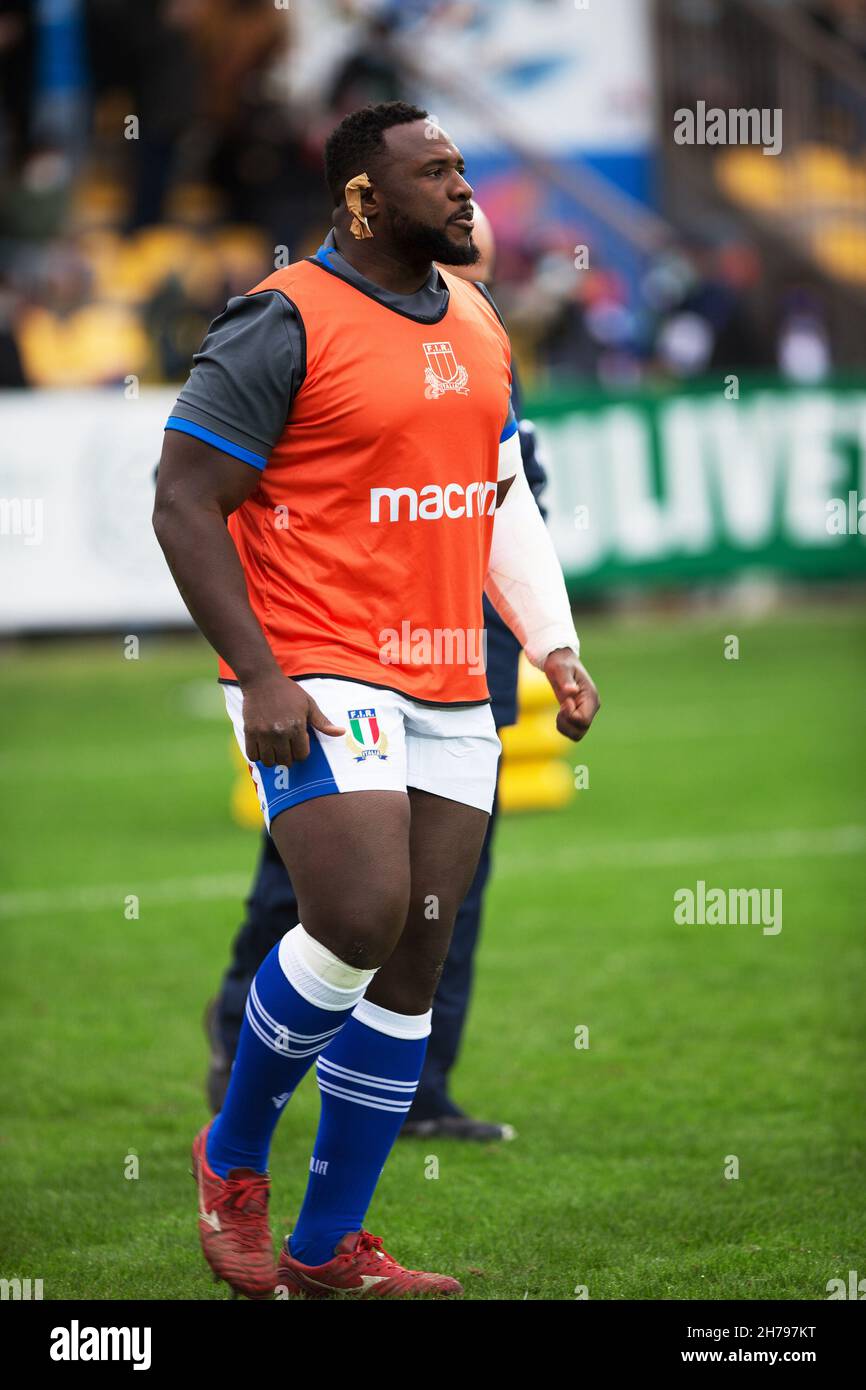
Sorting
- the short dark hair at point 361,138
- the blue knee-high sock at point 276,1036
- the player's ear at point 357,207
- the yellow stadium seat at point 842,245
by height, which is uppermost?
the yellow stadium seat at point 842,245

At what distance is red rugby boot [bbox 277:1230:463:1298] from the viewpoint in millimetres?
4297

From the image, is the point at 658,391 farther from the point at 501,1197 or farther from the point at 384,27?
the point at 501,1197

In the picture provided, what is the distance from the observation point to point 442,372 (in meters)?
4.12

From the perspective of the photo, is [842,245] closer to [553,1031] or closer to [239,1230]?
[553,1031]

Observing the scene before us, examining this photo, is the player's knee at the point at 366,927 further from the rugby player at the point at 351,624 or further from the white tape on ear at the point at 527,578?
the white tape on ear at the point at 527,578

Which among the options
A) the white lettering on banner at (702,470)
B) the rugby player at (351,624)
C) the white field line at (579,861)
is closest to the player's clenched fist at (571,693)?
the rugby player at (351,624)

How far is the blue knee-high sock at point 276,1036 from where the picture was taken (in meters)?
4.11

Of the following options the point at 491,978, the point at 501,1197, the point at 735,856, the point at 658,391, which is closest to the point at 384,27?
the point at 658,391

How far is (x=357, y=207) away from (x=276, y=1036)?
5.57ft

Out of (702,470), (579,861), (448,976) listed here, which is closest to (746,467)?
(702,470)

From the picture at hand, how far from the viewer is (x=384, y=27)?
73.6 ft

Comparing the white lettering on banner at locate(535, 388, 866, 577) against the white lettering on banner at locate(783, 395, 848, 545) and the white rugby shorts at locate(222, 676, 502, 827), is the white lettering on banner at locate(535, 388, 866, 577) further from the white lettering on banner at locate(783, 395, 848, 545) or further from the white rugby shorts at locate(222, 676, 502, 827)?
the white rugby shorts at locate(222, 676, 502, 827)

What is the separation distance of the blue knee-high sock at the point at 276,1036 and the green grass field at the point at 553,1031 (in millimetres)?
365
